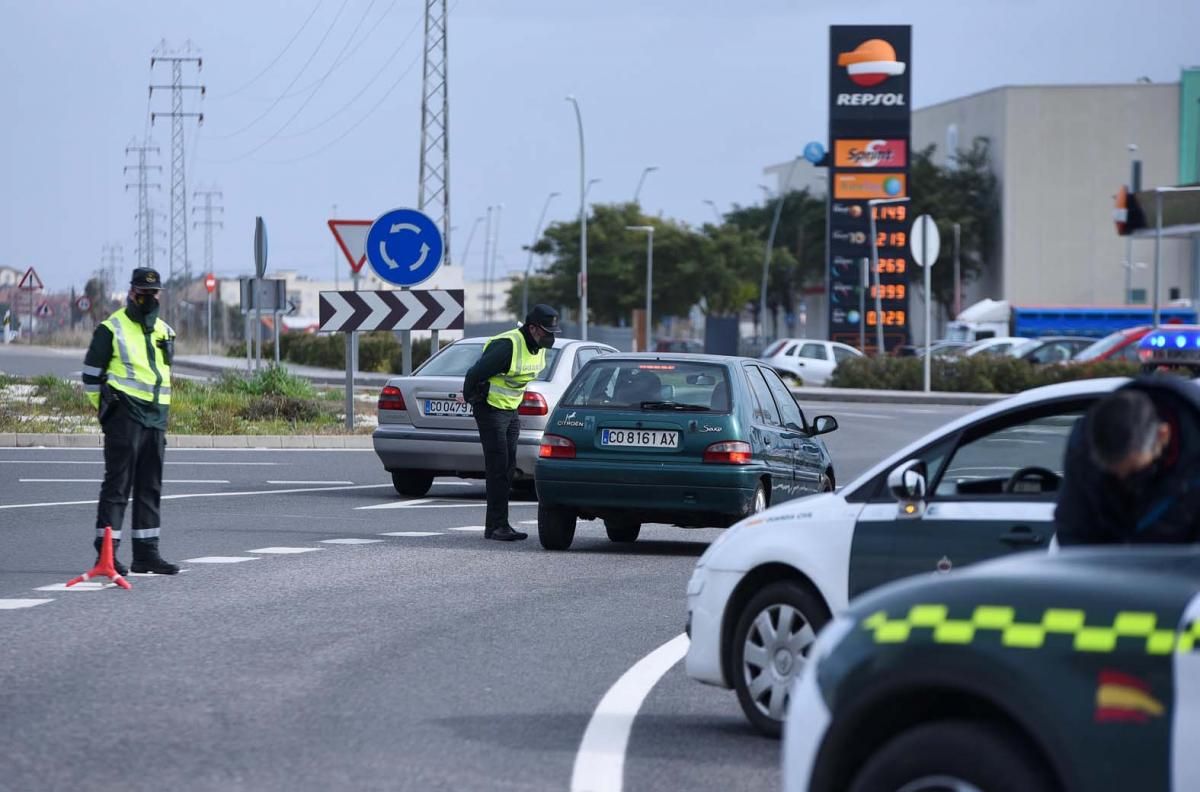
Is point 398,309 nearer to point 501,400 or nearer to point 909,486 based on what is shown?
point 501,400

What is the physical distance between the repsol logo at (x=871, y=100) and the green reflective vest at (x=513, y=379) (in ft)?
183

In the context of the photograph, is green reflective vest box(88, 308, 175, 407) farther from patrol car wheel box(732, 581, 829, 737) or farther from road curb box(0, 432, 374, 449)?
road curb box(0, 432, 374, 449)

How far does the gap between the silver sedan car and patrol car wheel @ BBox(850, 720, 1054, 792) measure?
1306cm

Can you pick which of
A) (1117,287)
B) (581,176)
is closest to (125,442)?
(581,176)

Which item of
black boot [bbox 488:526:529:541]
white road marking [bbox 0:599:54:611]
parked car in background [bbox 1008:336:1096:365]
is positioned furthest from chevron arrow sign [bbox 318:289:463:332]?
parked car in background [bbox 1008:336:1096:365]

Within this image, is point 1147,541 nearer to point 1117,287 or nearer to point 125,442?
point 125,442

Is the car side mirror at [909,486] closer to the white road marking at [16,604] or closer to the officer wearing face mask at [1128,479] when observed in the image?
the officer wearing face mask at [1128,479]

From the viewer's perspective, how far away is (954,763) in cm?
411

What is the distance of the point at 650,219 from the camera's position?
92.5 m

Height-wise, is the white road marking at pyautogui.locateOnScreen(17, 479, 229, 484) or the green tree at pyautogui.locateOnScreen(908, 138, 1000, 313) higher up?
the green tree at pyautogui.locateOnScreen(908, 138, 1000, 313)

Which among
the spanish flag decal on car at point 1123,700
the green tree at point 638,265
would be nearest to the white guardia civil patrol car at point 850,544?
the spanish flag decal on car at point 1123,700

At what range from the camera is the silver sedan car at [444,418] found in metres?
17.5

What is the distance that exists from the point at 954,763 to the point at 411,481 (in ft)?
48.7

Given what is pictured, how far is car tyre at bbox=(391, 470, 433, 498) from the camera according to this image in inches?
734
